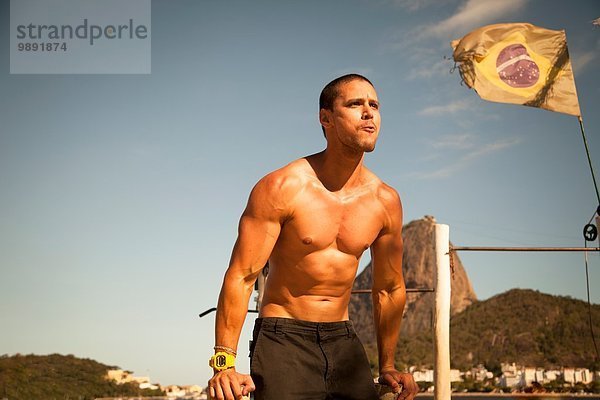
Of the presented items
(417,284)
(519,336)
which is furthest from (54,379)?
(417,284)

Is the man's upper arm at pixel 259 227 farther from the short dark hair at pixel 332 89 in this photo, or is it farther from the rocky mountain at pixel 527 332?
the rocky mountain at pixel 527 332

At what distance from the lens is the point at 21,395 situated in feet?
173

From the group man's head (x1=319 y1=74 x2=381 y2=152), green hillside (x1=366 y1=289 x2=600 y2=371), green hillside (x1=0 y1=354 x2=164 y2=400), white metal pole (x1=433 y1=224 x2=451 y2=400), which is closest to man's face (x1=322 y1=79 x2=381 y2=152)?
man's head (x1=319 y1=74 x2=381 y2=152)

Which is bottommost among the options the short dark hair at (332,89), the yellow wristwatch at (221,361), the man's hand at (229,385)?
the man's hand at (229,385)

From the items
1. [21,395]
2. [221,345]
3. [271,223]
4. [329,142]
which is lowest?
[21,395]

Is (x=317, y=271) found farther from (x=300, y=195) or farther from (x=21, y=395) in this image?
(x=21, y=395)

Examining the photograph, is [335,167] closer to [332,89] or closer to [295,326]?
[332,89]

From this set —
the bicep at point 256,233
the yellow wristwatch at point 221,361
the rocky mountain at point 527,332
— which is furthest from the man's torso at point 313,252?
the rocky mountain at point 527,332

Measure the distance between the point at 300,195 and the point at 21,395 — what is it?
56640 mm

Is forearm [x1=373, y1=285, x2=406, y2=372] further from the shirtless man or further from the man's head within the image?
the man's head

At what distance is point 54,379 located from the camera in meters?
61.8

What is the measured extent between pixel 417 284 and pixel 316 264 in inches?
4537

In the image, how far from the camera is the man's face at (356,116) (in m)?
3.35

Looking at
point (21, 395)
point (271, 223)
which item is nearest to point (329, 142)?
point (271, 223)
